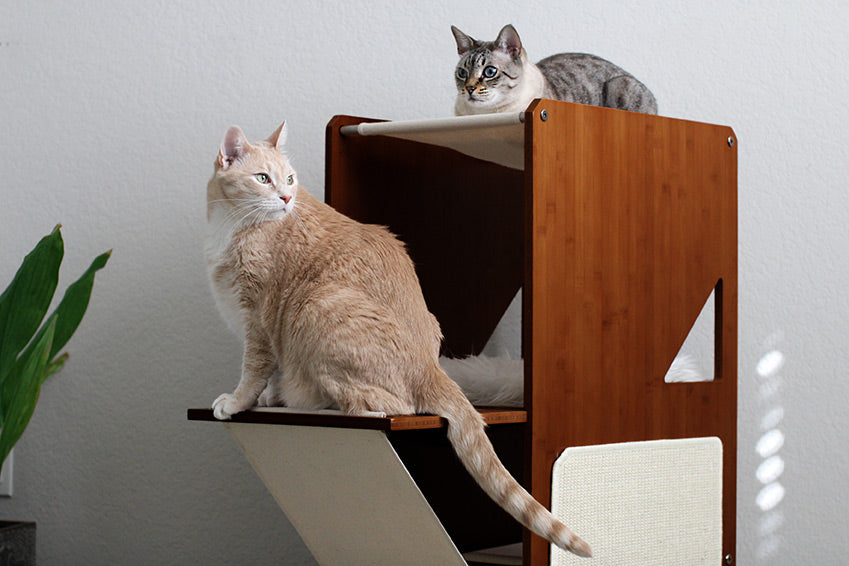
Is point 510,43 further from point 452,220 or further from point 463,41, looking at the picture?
point 452,220

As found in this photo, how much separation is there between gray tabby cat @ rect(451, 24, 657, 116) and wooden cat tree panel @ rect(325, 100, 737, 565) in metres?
0.15

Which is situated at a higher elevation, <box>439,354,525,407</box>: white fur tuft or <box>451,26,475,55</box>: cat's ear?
<box>451,26,475,55</box>: cat's ear

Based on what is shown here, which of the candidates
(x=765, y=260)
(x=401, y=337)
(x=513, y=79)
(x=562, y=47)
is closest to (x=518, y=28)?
(x=562, y=47)

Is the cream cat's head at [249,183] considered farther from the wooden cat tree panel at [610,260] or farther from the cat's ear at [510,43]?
the cat's ear at [510,43]

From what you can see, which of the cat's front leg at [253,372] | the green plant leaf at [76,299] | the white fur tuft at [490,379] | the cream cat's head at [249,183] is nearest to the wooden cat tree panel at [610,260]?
the white fur tuft at [490,379]

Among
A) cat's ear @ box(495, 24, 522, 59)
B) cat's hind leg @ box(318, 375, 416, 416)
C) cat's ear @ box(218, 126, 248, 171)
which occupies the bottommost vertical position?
cat's hind leg @ box(318, 375, 416, 416)

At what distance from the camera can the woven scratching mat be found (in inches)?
52.3

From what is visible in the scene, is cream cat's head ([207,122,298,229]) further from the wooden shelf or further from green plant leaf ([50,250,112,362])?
green plant leaf ([50,250,112,362])

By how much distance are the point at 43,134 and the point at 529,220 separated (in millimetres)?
1500

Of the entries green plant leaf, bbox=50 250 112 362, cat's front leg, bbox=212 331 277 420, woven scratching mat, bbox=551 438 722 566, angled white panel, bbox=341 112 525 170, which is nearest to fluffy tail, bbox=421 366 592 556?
woven scratching mat, bbox=551 438 722 566

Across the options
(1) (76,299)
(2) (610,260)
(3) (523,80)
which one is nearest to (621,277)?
(2) (610,260)

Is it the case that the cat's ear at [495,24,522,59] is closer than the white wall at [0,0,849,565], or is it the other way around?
the cat's ear at [495,24,522,59]

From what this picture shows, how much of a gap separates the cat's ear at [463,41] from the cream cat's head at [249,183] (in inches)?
17.1

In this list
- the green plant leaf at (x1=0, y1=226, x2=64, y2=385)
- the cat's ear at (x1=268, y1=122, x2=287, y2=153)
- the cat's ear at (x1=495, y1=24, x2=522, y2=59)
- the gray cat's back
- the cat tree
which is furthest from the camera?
the green plant leaf at (x1=0, y1=226, x2=64, y2=385)
